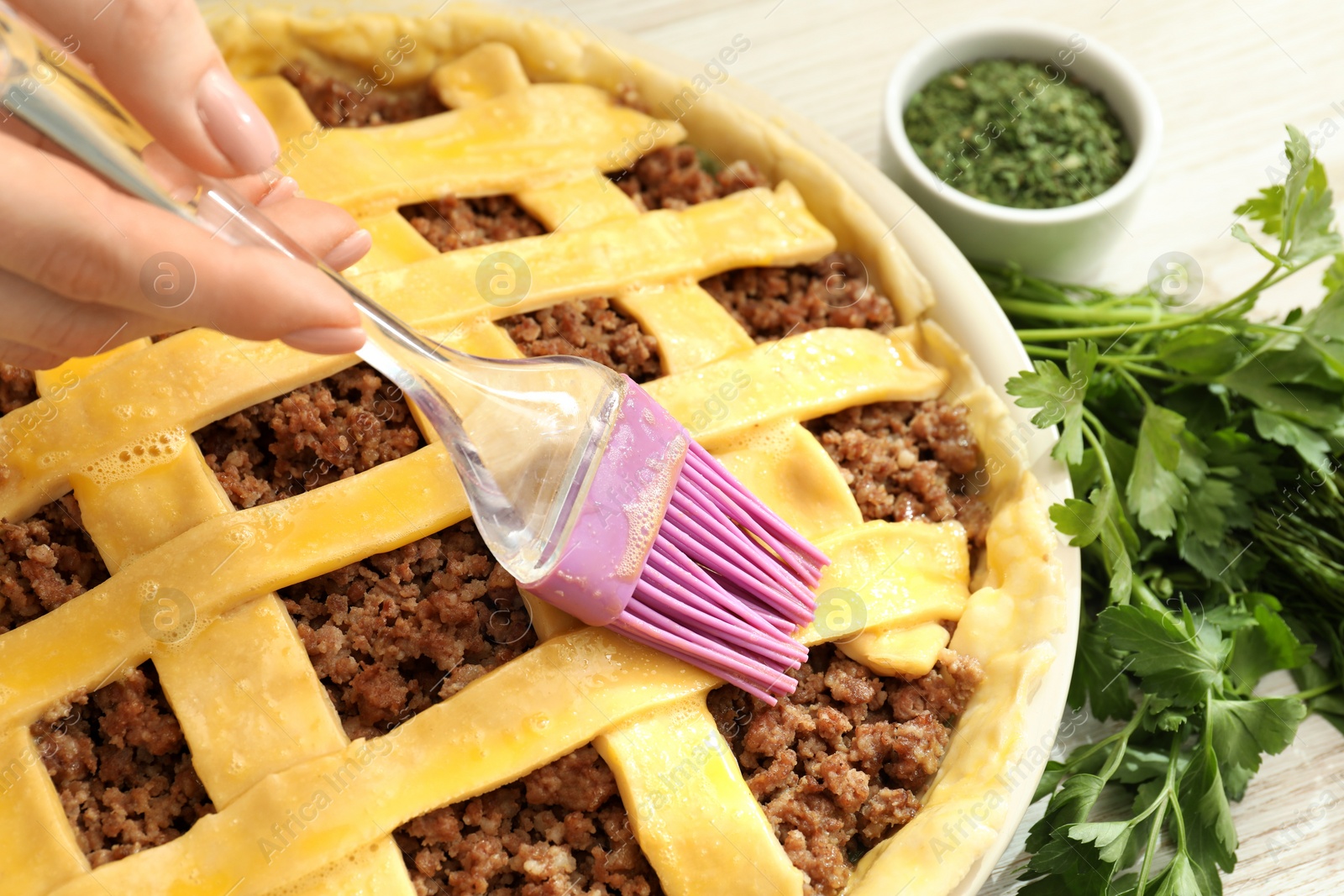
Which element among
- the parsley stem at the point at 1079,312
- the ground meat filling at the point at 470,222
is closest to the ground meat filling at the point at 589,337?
the ground meat filling at the point at 470,222

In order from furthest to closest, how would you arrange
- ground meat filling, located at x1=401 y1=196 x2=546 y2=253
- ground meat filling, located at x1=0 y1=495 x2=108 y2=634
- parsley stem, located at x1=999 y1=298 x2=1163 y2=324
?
parsley stem, located at x1=999 y1=298 x2=1163 y2=324 < ground meat filling, located at x1=401 y1=196 x2=546 y2=253 < ground meat filling, located at x1=0 y1=495 x2=108 y2=634

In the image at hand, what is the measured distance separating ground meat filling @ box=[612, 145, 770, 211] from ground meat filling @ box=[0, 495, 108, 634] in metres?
1.05

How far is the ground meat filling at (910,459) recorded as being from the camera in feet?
5.79

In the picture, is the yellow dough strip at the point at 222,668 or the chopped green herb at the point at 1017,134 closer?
the yellow dough strip at the point at 222,668

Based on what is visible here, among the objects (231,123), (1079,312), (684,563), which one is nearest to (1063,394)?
(1079,312)

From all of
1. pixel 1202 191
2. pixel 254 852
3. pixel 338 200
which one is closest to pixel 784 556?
pixel 254 852

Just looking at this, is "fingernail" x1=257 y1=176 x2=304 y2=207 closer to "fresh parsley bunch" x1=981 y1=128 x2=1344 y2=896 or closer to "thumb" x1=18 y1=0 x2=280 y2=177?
"thumb" x1=18 y1=0 x2=280 y2=177

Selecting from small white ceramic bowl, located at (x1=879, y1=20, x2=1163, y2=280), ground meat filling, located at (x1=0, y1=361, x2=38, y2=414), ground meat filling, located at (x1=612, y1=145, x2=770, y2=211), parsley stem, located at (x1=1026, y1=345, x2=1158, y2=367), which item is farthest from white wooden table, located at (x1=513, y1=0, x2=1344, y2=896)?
ground meat filling, located at (x1=0, y1=361, x2=38, y2=414)

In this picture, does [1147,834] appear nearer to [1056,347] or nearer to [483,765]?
[1056,347]

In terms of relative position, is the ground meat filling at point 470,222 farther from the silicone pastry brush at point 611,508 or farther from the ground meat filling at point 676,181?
the silicone pastry brush at point 611,508

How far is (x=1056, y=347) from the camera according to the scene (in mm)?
2162

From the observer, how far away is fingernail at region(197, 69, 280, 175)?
1270 millimetres

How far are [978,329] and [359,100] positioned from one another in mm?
1196

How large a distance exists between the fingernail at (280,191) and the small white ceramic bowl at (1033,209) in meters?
1.15
